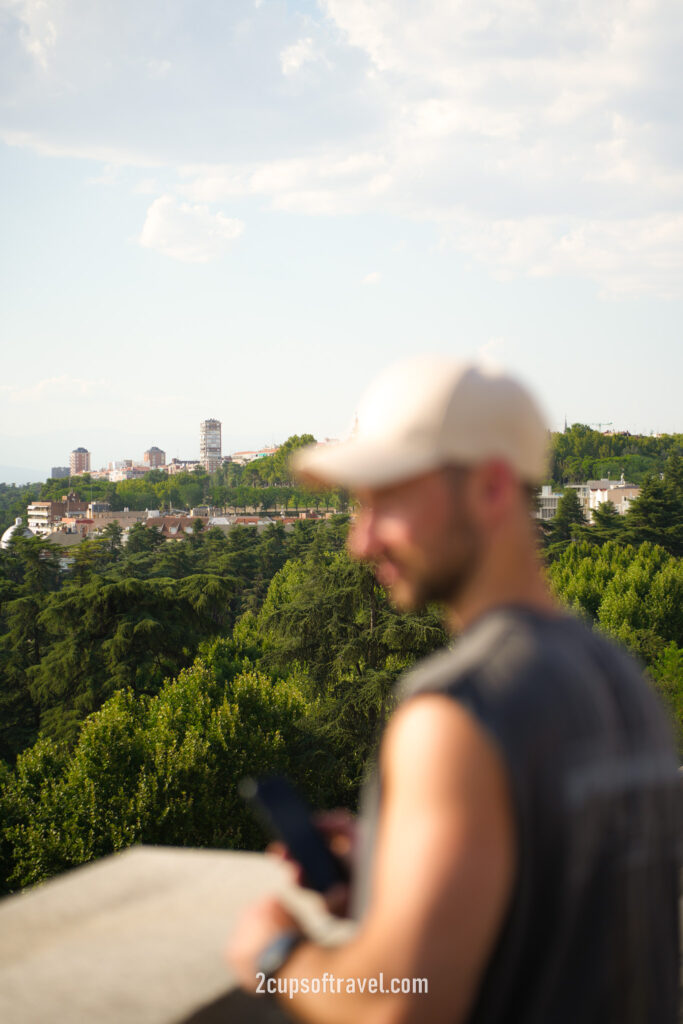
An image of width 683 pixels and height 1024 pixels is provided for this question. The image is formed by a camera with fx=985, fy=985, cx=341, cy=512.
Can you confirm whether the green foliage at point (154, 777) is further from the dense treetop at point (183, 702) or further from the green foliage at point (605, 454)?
the green foliage at point (605, 454)

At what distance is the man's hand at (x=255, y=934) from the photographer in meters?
1.21

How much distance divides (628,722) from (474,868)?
0.30m

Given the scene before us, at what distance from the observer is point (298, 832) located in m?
1.28

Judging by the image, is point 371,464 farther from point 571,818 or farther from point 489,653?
point 571,818

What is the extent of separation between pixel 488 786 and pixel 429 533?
1.16 ft

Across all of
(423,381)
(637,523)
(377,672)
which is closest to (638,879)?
(423,381)

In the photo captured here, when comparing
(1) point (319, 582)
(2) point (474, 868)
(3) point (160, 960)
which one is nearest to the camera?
(2) point (474, 868)

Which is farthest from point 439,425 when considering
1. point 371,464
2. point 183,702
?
point 183,702

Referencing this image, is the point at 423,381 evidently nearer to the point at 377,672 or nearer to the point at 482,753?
the point at 482,753

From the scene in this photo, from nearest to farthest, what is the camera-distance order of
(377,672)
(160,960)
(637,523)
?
(160,960), (377,672), (637,523)

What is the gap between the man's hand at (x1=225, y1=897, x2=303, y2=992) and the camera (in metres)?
1.21

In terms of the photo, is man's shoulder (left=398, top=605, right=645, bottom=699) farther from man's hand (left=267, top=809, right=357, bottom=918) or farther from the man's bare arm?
man's hand (left=267, top=809, right=357, bottom=918)

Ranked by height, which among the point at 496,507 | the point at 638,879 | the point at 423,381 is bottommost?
the point at 638,879

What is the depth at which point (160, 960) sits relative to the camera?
1974 mm
